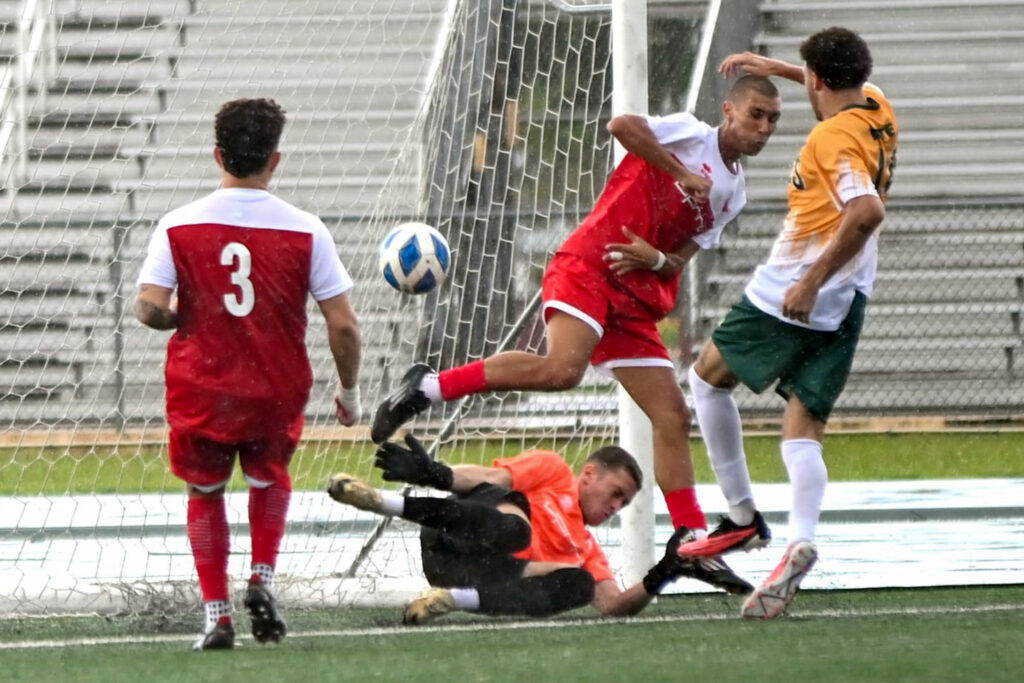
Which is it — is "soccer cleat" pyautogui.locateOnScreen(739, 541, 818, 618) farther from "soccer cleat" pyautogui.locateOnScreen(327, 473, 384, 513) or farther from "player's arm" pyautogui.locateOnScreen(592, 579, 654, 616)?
"soccer cleat" pyautogui.locateOnScreen(327, 473, 384, 513)

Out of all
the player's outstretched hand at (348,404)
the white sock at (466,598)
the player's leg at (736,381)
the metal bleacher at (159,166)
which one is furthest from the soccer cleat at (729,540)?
the metal bleacher at (159,166)

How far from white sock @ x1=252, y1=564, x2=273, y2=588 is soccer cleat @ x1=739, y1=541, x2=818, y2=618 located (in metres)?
1.38

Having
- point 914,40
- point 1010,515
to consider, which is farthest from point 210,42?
point 914,40

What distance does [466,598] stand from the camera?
5109mm

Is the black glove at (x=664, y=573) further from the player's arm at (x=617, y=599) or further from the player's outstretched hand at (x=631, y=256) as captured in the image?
the player's outstretched hand at (x=631, y=256)

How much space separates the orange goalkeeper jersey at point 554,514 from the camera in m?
5.34

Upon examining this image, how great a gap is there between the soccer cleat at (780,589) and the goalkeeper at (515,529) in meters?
0.23

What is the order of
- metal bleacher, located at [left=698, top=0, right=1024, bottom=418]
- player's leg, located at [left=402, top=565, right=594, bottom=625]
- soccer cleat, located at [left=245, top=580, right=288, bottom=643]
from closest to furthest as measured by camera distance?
soccer cleat, located at [left=245, top=580, right=288, bottom=643]
player's leg, located at [left=402, top=565, right=594, bottom=625]
metal bleacher, located at [left=698, top=0, right=1024, bottom=418]

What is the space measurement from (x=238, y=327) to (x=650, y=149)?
1.55 meters

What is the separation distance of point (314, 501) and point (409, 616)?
345 centimetres

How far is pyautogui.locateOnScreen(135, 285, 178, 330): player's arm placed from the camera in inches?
181

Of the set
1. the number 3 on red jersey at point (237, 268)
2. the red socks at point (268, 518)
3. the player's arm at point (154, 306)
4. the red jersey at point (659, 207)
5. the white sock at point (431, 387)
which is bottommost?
the red socks at point (268, 518)

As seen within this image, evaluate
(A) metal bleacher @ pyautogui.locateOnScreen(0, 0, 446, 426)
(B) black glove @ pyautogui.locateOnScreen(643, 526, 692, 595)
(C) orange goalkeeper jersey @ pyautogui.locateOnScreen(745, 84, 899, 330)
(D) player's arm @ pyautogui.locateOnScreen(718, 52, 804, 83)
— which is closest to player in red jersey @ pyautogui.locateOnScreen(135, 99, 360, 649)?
(B) black glove @ pyautogui.locateOnScreen(643, 526, 692, 595)

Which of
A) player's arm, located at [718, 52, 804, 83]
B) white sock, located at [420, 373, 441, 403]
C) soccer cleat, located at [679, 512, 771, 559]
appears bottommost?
soccer cleat, located at [679, 512, 771, 559]
